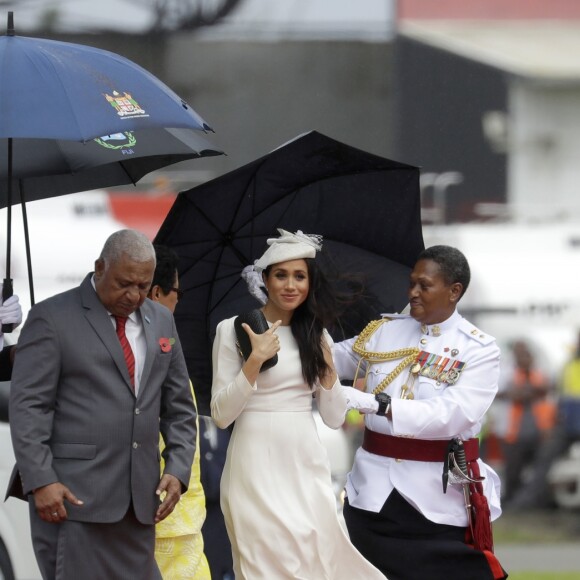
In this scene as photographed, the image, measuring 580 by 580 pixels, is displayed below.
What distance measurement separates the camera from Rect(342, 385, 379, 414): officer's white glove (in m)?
5.54

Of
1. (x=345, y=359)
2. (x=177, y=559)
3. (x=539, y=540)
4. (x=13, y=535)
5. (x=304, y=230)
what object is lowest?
(x=539, y=540)

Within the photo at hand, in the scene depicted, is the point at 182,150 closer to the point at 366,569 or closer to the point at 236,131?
the point at 366,569

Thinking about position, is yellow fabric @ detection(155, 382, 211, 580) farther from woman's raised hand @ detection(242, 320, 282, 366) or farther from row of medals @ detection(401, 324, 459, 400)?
row of medals @ detection(401, 324, 459, 400)

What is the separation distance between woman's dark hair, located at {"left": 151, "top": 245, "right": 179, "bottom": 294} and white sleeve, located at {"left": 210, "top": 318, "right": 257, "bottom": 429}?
0.42m

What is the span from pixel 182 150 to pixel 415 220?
1.00m

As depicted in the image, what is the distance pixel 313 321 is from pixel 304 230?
2.31ft

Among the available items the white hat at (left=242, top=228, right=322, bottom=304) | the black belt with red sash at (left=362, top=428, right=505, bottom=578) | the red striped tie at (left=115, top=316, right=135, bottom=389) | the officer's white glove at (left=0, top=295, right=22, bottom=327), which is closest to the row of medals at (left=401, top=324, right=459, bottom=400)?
the black belt with red sash at (left=362, top=428, right=505, bottom=578)

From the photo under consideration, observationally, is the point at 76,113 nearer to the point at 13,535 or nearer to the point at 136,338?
the point at 136,338

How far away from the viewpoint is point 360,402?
5547 millimetres

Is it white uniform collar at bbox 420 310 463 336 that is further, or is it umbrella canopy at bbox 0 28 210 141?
white uniform collar at bbox 420 310 463 336

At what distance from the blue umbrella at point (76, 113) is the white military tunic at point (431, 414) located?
1102 mm

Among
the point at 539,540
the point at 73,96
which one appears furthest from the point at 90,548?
the point at 539,540

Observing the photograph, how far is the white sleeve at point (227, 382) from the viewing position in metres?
5.27

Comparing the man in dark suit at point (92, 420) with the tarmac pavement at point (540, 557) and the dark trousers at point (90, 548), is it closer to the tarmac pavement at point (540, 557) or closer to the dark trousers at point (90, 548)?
the dark trousers at point (90, 548)
